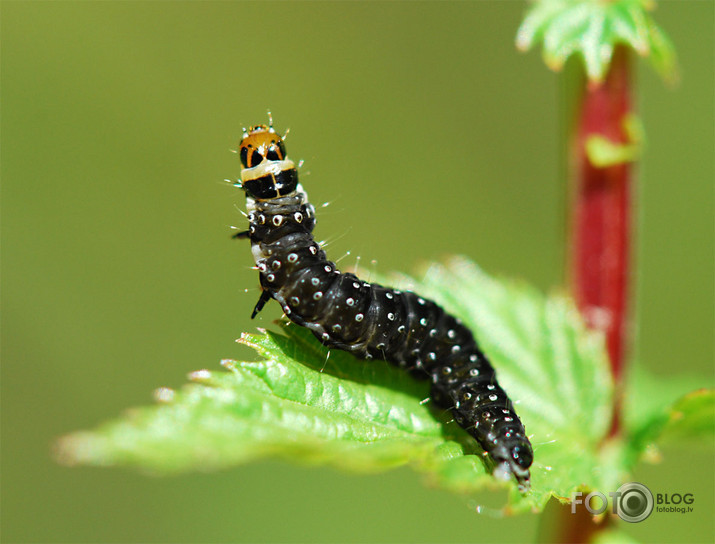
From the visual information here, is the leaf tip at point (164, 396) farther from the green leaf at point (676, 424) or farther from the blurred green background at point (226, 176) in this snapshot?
the blurred green background at point (226, 176)

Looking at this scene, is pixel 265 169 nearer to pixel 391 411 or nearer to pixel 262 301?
pixel 262 301

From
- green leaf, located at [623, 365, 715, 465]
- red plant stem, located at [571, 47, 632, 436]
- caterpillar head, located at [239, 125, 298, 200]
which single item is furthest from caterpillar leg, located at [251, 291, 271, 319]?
green leaf, located at [623, 365, 715, 465]

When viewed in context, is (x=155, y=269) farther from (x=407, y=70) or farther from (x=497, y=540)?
(x=497, y=540)

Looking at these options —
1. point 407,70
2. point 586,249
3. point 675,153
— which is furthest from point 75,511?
point 675,153

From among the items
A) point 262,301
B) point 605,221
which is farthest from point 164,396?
point 605,221

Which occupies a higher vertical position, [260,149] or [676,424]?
[260,149]

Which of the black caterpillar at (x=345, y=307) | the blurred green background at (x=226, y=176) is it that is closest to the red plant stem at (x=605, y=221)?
the black caterpillar at (x=345, y=307)
